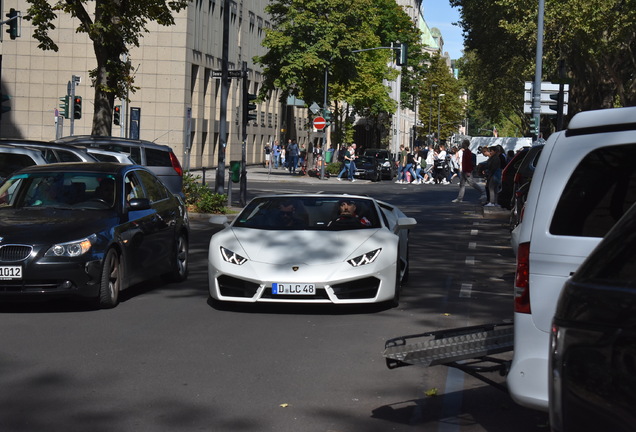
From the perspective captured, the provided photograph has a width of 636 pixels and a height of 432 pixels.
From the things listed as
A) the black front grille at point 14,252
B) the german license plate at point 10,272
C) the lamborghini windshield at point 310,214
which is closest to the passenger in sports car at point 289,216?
the lamborghini windshield at point 310,214

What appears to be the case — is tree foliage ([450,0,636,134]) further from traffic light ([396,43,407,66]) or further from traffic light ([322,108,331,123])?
traffic light ([322,108,331,123])

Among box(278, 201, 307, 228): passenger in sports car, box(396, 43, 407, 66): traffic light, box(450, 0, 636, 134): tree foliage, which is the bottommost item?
box(278, 201, 307, 228): passenger in sports car

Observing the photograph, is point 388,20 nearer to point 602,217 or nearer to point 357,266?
point 357,266

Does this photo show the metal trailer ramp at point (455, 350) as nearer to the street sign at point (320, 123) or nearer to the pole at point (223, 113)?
the pole at point (223, 113)

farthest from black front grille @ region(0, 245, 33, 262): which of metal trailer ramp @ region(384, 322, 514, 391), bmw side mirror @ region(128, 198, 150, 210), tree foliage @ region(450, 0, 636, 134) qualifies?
tree foliage @ region(450, 0, 636, 134)

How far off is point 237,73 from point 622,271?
25030 mm

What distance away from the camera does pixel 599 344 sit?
3205 mm

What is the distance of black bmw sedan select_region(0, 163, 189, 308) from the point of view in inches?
402

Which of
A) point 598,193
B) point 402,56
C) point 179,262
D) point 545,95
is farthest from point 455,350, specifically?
point 402,56

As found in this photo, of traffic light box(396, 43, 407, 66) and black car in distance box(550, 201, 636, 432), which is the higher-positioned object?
traffic light box(396, 43, 407, 66)

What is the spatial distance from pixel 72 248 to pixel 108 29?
55.7 feet

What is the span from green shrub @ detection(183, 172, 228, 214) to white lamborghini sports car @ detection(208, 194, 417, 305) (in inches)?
517

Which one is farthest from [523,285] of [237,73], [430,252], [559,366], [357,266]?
[237,73]

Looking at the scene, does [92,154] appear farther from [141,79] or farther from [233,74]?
[141,79]
